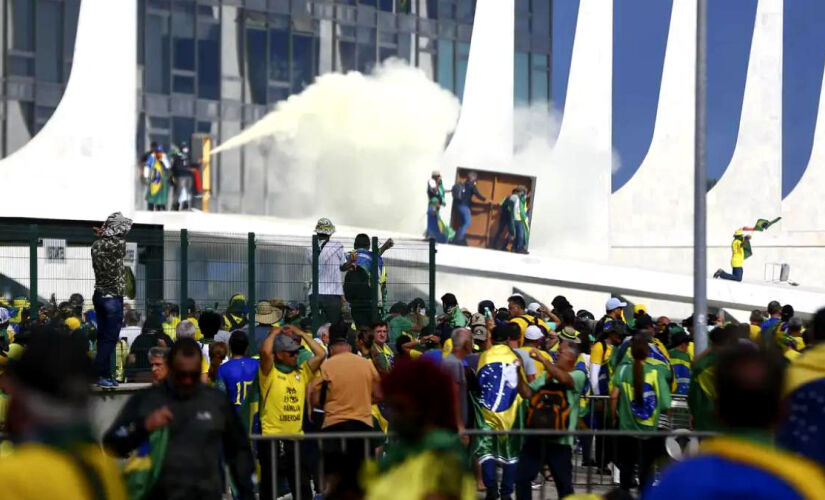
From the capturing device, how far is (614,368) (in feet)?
38.0

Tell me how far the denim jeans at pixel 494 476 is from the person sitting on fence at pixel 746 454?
6.79 m

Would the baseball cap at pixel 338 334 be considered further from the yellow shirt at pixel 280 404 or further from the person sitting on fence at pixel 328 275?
the person sitting on fence at pixel 328 275

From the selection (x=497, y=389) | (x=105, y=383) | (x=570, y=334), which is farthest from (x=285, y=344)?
(x=570, y=334)

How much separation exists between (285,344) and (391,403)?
216 inches

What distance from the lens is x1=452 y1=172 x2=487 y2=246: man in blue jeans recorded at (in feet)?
110

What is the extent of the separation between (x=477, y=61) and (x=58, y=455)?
41.9 meters

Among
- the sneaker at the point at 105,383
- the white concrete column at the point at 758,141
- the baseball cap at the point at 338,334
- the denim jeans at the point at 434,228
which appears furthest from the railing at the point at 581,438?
the white concrete column at the point at 758,141

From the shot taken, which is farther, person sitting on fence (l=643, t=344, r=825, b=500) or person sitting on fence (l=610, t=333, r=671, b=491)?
person sitting on fence (l=610, t=333, r=671, b=491)

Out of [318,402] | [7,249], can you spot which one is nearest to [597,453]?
[318,402]

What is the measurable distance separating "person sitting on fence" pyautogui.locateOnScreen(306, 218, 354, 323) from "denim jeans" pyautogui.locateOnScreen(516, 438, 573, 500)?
6.90 m

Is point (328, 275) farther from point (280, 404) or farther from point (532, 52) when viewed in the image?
point (532, 52)

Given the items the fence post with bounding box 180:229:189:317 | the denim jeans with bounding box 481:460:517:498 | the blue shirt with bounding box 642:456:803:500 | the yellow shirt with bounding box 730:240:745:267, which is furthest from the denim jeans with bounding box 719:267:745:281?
the blue shirt with bounding box 642:456:803:500

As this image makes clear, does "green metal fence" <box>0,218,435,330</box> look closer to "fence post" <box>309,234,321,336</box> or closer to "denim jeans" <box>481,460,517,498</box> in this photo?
"fence post" <box>309,234,321,336</box>

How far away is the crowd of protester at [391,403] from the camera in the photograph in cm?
363
